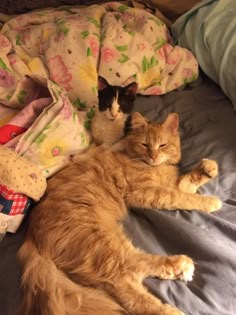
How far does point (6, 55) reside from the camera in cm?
177

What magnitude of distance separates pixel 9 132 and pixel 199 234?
85 cm

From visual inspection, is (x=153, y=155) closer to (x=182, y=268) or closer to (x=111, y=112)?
(x=111, y=112)

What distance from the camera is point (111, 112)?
1670 mm

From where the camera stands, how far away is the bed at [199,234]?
3.19 feet

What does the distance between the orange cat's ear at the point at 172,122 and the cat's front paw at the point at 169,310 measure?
719 millimetres

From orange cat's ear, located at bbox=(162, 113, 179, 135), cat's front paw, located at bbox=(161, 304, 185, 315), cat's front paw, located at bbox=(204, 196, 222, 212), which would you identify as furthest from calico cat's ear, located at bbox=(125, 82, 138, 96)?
cat's front paw, located at bbox=(161, 304, 185, 315)

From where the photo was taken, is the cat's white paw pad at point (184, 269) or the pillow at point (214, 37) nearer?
the cat's white paw pad at point (184, 269)

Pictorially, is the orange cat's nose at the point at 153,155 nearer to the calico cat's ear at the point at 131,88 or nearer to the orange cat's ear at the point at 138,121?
the orange cat's ear at the point at 138,121

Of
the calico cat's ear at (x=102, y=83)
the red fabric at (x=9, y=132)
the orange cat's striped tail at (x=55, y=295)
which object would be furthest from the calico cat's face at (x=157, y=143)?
the orange cat's striped tail at (x=55, y=295)

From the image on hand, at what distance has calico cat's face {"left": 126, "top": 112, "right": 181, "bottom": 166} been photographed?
140 cm

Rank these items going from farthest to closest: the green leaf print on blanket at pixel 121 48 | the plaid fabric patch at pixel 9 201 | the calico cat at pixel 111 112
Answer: the green leaf print on blanket at pixel 121 48
the calico cat at pixel 111 112
the plaid fabric patch at pixel 9 201

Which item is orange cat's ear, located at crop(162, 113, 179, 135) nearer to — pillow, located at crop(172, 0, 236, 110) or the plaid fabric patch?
pillow, located at crop(172, 0, 236, 110)

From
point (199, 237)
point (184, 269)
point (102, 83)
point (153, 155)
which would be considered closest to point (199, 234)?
point (199, 237)

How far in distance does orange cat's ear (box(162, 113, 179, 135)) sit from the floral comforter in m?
0.38
